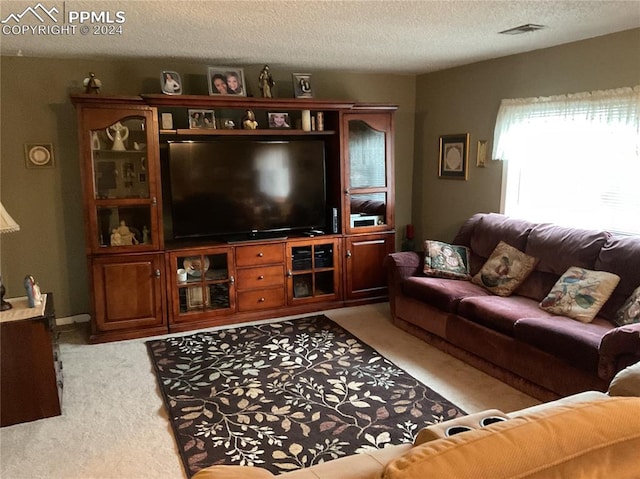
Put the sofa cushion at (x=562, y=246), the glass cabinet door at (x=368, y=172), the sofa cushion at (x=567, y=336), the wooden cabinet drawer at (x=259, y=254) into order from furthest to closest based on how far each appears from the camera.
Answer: the glass cabinet door at (x=368, y=172) → the wooden cabinet drawer at (x=259, y=254) → the sofa cushion at (x=562, y=246) → the sofa cushion at (x=567, y=336)

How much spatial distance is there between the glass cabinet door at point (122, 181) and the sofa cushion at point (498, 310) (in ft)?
8.31

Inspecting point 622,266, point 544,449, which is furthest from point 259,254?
point 544,449

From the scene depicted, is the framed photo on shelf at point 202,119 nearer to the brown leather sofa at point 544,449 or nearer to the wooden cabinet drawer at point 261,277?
the wooden cabinet drawer at point 261,277

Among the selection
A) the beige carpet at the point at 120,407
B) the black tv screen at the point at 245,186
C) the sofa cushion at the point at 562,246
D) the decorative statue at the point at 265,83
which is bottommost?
the beige carpet at the point at 120,407

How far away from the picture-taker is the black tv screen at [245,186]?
451cm

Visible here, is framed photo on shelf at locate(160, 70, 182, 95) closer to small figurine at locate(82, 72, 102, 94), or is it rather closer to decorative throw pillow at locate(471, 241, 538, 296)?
small figurine at locate(82, 72, 102, 94)

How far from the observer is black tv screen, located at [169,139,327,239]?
178 inches

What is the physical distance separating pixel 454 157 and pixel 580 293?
2216 millimetres

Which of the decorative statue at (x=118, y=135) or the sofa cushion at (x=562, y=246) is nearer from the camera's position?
the sofa cushion at (x=562, y=246)

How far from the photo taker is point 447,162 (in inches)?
210

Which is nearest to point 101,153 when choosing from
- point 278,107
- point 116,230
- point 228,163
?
point 116,230

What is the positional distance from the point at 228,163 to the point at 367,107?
1430mm

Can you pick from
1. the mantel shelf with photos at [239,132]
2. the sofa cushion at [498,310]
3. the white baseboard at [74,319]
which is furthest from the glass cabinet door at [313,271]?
the white baseboard at [74,319]

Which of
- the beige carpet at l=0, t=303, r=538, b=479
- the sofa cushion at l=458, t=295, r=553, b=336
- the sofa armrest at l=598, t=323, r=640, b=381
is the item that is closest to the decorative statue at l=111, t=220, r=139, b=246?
the beige carpet at l=0, t=303, r=538, b=479
